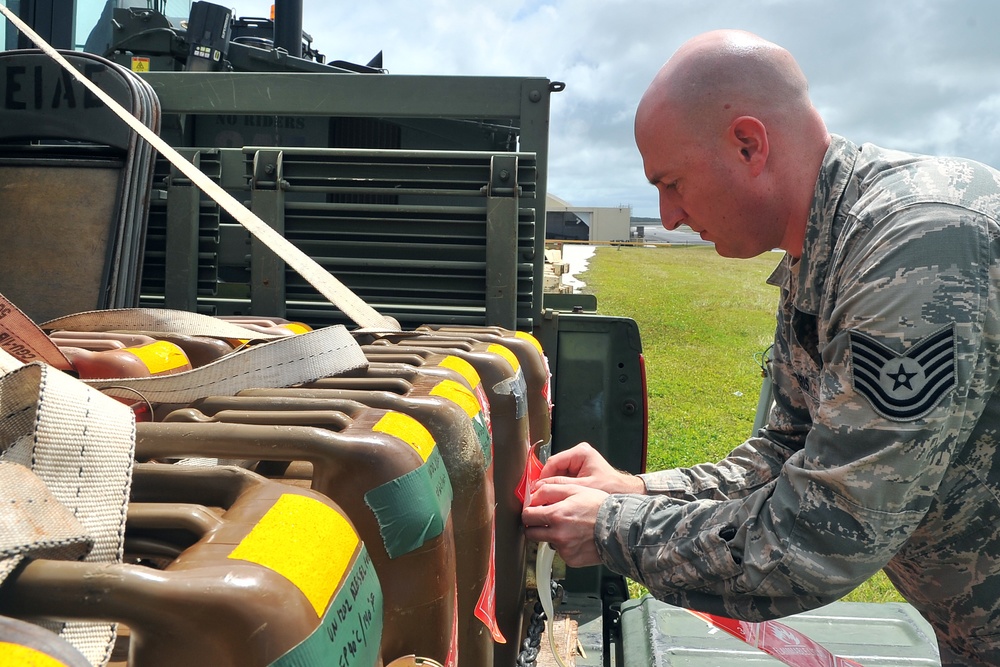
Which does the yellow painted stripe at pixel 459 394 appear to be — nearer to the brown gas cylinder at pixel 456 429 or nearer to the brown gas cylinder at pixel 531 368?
the brown gas cylinder at pixel 456 429

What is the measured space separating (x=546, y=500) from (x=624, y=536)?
20cm

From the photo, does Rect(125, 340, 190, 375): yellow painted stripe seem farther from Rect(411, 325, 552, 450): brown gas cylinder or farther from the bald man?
the bald man

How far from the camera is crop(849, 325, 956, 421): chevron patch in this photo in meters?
1.58

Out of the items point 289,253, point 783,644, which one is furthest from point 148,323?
point 783,644

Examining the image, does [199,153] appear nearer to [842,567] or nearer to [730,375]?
[842,567]

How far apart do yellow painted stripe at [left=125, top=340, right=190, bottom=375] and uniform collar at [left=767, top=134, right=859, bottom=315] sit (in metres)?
1.30

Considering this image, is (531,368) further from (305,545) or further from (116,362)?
(305,545)

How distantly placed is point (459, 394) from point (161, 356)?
2.06 ft

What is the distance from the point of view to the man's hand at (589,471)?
7.24 feet

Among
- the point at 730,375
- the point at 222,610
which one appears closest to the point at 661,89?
the point at 222,610

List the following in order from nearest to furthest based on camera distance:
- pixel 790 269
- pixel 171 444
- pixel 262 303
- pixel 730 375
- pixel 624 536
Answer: pixel 171 444, pixel 624 536, pixel 790 269, pixel 262 303, pixel 730 375

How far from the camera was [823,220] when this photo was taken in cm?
190

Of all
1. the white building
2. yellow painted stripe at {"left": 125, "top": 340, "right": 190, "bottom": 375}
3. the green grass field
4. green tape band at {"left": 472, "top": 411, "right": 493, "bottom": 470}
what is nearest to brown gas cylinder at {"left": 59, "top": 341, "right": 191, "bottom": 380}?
yellow painted stripe at {"left": 125, "top": 340, "right": 190, "bottom": 375}

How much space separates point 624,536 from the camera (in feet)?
6.33
